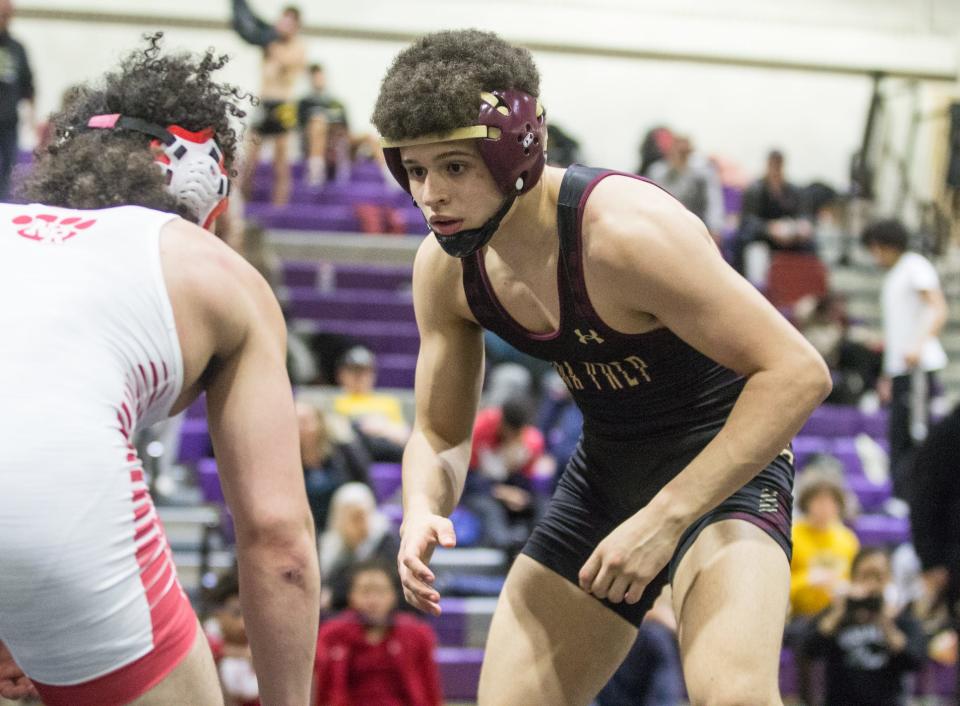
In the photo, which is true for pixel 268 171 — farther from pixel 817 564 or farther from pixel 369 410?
pixel 817 564

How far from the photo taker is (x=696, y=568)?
296cm

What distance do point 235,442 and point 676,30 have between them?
48.4 feet

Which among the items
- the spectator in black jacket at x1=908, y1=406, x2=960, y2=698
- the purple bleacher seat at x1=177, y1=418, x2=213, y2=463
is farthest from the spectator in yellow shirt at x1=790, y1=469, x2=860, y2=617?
the purple bleacher seat at x1=177, y1=418, x2=213, y2=463

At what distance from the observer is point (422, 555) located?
2.93 meters

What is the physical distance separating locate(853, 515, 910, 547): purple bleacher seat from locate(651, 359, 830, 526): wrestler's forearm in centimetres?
621

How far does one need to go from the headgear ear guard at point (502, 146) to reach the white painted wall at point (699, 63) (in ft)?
42.7

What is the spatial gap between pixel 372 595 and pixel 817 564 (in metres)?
2.79

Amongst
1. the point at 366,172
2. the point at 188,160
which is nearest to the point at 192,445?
the point at 366,172

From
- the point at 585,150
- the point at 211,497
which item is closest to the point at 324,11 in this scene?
the point at 585,150

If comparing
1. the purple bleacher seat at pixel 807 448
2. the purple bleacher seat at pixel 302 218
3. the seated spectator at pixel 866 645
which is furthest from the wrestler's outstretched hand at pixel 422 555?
the purple bleacher seat at pixel 302 218

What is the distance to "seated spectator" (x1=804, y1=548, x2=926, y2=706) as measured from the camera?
6.71 meters

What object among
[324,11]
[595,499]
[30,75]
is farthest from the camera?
[324,11]

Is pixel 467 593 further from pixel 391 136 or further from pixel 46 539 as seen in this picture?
pixel 46 539

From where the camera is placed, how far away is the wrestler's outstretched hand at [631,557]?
2754 mm
